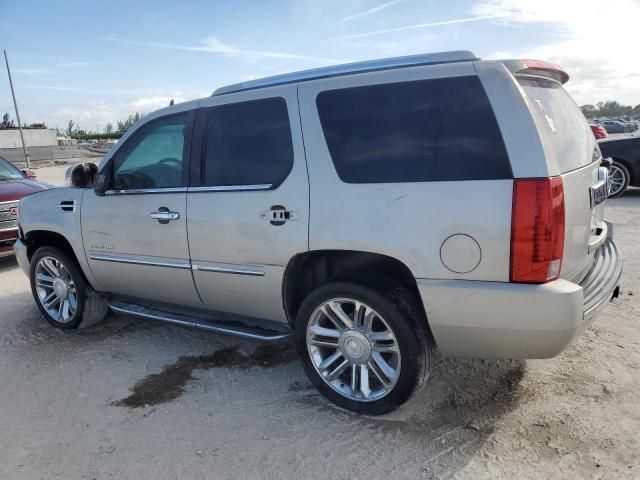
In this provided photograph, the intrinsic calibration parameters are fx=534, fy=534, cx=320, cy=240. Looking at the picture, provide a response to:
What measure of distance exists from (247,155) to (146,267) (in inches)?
49.8

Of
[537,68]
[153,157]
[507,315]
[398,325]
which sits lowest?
[398,325]

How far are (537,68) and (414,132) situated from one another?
77cm

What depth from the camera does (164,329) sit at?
4742 mm

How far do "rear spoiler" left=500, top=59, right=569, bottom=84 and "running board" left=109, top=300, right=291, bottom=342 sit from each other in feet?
6.71

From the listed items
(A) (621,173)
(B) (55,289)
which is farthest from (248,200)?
(A) (621,173)

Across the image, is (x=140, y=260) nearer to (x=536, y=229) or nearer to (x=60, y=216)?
(x=60, y=216)

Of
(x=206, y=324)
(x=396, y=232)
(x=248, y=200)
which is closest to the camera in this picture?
(x=396, y=232)

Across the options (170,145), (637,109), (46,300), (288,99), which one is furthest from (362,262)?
(637,109)

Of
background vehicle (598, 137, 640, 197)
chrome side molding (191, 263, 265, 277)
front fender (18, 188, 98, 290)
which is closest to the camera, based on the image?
chrome side molding (191, 263, 265, 277)

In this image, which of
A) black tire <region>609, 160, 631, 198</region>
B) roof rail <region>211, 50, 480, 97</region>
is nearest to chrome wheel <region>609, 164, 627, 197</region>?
black tire <region>609, 160, 631, 198</region>

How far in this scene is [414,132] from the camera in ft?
9.38

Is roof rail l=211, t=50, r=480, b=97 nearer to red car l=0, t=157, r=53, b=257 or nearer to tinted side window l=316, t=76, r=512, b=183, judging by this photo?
tinted side window l=316, t=76, r=512, b=183

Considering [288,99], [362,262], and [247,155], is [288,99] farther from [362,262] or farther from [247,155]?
[362,262]

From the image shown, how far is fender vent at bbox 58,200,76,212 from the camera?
4.45 m
